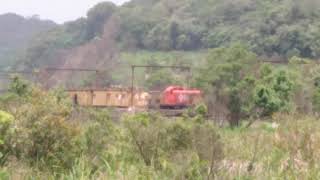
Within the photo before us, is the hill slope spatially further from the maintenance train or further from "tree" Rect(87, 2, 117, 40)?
the maintenance train

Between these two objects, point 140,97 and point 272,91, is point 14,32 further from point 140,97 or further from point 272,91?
point 272,91

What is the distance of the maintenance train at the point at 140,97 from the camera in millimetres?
20766

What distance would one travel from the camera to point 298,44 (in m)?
36.0

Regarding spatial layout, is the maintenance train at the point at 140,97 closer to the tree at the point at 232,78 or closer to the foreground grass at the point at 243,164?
the tree at the point at 232,78

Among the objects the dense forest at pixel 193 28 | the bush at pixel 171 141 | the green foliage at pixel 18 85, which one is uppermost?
the dense forest at pixel 193 28

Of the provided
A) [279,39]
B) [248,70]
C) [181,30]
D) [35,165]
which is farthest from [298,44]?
[35,165]

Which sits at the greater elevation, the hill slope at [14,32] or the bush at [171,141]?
the hill slope at [14,32]

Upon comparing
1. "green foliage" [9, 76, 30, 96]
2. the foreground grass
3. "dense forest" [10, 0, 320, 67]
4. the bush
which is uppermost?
"dense forest" [10, 0, 320, 67]

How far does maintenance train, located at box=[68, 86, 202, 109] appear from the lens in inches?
818

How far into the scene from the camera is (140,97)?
21.3 m

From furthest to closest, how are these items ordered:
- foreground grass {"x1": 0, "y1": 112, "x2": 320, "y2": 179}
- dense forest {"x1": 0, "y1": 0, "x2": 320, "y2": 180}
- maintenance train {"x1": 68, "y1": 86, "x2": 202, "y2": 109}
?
maintenance train {"x1": 68, "y1": 86, "x2": 202, "y2": 109} < dense forest {"x1": 0, "y1": 0, "x2": 320, "y2": 180} < foreground grass {"x1": 0, "y1": 112, "x2": 320, "y2": 179}

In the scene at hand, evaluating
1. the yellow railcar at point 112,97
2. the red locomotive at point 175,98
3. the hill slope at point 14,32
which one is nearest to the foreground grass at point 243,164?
the yellow railcar at point 112,97

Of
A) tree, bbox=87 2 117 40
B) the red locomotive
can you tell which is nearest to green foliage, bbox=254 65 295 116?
the red locomotive

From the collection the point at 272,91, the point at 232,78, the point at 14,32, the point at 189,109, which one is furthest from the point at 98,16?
the point at 189,109
